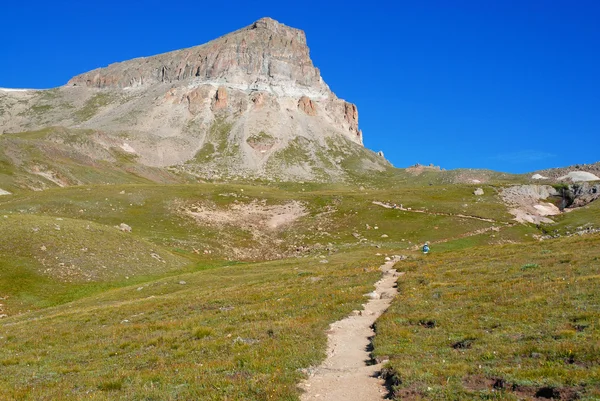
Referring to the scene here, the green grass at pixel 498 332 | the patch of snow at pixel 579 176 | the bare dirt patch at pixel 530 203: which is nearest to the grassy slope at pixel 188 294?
the green grass at pixel 498 332

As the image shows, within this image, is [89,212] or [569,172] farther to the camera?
[569,172]

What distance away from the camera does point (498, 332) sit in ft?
53.8

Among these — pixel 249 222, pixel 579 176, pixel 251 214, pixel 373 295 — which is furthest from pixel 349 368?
pixel 579 176

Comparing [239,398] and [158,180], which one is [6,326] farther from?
[158,180]

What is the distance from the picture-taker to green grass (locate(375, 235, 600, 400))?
1201 cm

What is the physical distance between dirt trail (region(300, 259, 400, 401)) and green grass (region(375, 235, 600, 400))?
69 cm

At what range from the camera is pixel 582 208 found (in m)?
83.2

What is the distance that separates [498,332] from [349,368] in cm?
582

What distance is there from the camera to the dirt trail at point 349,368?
1304 cm

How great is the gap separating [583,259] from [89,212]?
69925 millimetres

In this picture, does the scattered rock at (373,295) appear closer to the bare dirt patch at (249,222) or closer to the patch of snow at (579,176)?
the bare dirt patch at (249,222)

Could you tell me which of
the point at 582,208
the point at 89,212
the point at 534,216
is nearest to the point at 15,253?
the point at 89,212

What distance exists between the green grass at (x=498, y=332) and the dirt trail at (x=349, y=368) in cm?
69

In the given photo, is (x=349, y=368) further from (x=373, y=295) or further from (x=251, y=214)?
(x=251, y=214)
